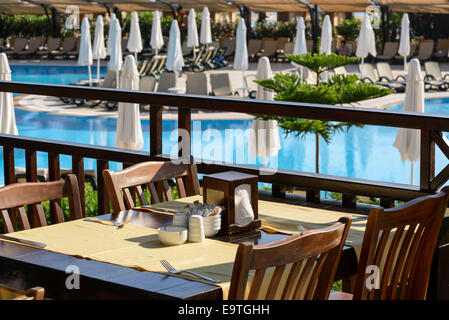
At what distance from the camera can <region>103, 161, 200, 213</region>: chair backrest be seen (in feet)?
9.98

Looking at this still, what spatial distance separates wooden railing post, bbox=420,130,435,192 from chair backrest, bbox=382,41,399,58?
2421cm

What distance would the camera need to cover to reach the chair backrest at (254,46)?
28781mm

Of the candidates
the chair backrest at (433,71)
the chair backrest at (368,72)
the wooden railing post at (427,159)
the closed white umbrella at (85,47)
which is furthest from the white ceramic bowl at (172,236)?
the chair backrest at (433,71)

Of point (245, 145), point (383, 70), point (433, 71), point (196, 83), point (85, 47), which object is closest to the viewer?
point (245, 145)

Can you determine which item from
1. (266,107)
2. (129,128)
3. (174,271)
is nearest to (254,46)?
(129,128)

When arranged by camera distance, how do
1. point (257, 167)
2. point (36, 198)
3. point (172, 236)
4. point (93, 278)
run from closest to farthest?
1. point (93, 278)
2. point (172, 236)
3. point (36, 198)
4. point (257, 167)

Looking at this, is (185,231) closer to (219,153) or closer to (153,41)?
(219,153)

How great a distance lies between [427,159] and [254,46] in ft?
84.9

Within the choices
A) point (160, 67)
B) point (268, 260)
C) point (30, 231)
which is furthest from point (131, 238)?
point (160, 67)

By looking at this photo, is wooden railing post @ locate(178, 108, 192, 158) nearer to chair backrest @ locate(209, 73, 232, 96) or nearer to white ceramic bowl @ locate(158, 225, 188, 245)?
white ceramic bowl @ locate(158, 225, 188, 245)

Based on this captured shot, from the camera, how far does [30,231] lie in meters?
Answer: 2.66

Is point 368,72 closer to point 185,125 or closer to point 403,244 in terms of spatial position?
point 185,125

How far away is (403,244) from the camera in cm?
228
